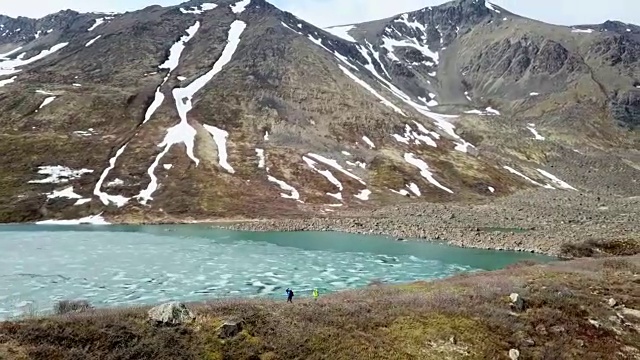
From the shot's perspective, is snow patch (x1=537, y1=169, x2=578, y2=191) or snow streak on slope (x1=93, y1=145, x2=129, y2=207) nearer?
snow streak on slope (x1=93, y1=145, x2=129, y2=207)

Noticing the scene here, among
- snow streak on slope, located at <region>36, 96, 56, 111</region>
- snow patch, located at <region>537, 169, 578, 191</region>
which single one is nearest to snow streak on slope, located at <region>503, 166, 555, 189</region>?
snow patch, located at <region>537, 169, 578, 191</region>

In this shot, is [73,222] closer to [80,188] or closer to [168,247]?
[80,188]

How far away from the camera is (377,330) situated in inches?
818

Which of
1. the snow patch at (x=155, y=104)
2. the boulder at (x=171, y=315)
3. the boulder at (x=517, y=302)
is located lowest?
the boulder at (x=517, y=302)

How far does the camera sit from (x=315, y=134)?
16550cm

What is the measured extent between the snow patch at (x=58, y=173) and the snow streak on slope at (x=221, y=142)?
31.9 metres

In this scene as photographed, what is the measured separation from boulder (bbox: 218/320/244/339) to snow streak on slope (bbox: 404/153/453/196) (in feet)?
375

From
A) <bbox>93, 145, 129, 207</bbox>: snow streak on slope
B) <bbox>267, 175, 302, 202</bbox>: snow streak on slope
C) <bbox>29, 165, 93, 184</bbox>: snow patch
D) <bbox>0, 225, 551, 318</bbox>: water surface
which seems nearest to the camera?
<bbox>0, 225, 551, 318</bbox>: water surface

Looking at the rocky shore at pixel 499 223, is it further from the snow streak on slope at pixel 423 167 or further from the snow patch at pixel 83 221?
the snow patch at pixel 83 221

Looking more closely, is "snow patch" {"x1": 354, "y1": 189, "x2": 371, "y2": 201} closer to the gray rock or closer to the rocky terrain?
the rocky terrain

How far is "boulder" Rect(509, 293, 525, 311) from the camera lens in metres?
25.0

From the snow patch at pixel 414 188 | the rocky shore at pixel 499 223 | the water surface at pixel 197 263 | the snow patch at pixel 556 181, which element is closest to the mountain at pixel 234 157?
the snow patch at pixel 414 188

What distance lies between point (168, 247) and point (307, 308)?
160 ft

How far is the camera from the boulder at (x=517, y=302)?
2496cm
